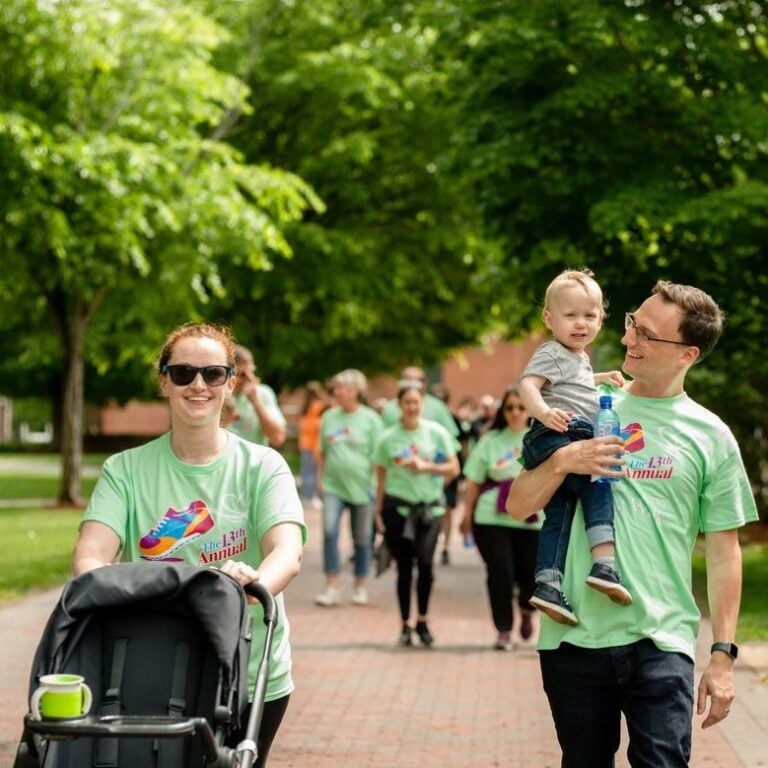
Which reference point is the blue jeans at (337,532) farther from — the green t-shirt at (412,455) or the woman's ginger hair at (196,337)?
the woman's ginger hair at (196,337)

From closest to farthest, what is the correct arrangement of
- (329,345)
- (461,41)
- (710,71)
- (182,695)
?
(182,695), (710,71), (461,41), (329,345)

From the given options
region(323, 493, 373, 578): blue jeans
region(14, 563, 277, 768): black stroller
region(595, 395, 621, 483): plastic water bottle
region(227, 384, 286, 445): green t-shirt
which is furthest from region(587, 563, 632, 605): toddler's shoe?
region(323, 493, 373, 578): blue jeans

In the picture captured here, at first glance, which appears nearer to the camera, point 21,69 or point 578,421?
point 578,421

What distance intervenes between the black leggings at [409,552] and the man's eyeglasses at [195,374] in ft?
25.0

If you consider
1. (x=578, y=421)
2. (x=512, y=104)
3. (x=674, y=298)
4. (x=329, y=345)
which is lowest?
(x=329, y=345)

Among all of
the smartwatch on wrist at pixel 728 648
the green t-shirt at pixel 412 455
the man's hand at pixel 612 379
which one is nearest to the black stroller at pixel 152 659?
the smartwatch on wrist at pixel 728 648

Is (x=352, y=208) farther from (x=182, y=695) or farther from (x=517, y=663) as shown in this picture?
(x=182, y=695)

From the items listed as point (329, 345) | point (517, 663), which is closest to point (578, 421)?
point (517, 663)

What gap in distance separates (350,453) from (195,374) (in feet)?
32.5

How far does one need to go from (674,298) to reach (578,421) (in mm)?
470

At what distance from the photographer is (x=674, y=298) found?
15.1 ft

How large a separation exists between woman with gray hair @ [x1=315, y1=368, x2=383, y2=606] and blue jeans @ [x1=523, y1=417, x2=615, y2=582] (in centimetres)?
948

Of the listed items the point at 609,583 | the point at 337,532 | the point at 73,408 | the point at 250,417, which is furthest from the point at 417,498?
the point at 73,408

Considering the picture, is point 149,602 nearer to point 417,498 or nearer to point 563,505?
point 563,505
